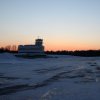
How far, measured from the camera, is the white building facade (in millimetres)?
141500

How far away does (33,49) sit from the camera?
143125mm

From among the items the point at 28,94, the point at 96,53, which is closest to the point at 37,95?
the point at 28,94

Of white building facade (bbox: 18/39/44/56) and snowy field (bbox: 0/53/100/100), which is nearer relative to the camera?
snowy field (bbox: 0/53/100/100)

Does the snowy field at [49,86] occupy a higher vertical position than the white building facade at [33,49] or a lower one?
lower

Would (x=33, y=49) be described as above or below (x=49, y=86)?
above

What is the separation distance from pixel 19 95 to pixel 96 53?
573ft

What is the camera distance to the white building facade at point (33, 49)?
141500 mm

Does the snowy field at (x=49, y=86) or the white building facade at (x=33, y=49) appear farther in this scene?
the white building facade at (x=33, y=49)

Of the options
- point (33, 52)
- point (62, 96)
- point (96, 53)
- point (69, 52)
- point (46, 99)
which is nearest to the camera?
point (46, 99)

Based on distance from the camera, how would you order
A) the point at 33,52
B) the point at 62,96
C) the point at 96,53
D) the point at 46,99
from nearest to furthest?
the point at 46,99
the point at 62,96
the point at 33,52
the point at 96,53

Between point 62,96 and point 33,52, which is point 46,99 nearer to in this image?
point 62,96

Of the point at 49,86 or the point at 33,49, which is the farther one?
the point at 33,49

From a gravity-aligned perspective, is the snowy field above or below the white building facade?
below

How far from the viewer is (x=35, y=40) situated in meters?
147
